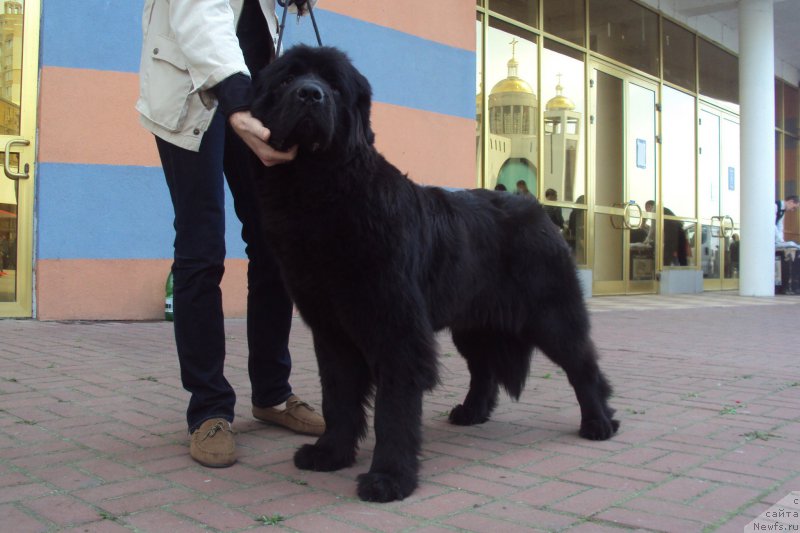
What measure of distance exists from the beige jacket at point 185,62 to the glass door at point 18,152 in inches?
181

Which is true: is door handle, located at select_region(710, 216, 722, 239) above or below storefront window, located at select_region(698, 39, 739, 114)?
below

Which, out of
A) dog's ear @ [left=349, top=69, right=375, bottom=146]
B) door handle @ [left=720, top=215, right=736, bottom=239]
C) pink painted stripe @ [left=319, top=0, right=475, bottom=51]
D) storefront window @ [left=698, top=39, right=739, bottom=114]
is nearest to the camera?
dog's ear @ [left=349, top=69, right=375, bottom=146]

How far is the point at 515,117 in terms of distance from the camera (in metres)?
11.6

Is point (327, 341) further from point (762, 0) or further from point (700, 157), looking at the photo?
point (700, 157)

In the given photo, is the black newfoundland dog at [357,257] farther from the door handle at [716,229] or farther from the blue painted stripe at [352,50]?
the door handle at [716,229]

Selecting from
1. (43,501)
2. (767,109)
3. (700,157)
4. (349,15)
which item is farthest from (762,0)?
(43,501)

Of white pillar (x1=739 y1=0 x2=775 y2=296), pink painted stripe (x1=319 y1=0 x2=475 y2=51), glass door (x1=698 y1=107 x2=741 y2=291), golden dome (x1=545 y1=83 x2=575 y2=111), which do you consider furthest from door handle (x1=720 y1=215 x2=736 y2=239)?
pink painted stripe (x1=319 y1=0 x2=475 y2=51)

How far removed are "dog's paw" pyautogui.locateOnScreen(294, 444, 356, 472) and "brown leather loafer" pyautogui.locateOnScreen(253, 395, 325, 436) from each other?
0.44 m

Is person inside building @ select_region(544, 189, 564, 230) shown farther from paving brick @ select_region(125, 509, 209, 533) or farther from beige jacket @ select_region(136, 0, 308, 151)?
paving brick @ select_region(125, 509, 209, 533)

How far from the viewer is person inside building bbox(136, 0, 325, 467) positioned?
106 inches

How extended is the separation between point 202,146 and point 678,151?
1452 centimetres

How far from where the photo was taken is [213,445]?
2.79 m

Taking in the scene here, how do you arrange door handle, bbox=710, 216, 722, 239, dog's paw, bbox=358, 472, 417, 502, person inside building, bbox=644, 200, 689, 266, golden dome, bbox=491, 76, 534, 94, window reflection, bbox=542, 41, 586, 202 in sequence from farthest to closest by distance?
door handle, bbox=710, 216, 722, 239 < person inside building, bbox=644, 200, 689, 266 < window reflection, bbox=542, 41, 586, 202 < golden dome, bbox=491, 76, 534, 94 < dog's paw, bbox=358, 472, 417, 502

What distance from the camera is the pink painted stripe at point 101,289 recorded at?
6844 millimetres
